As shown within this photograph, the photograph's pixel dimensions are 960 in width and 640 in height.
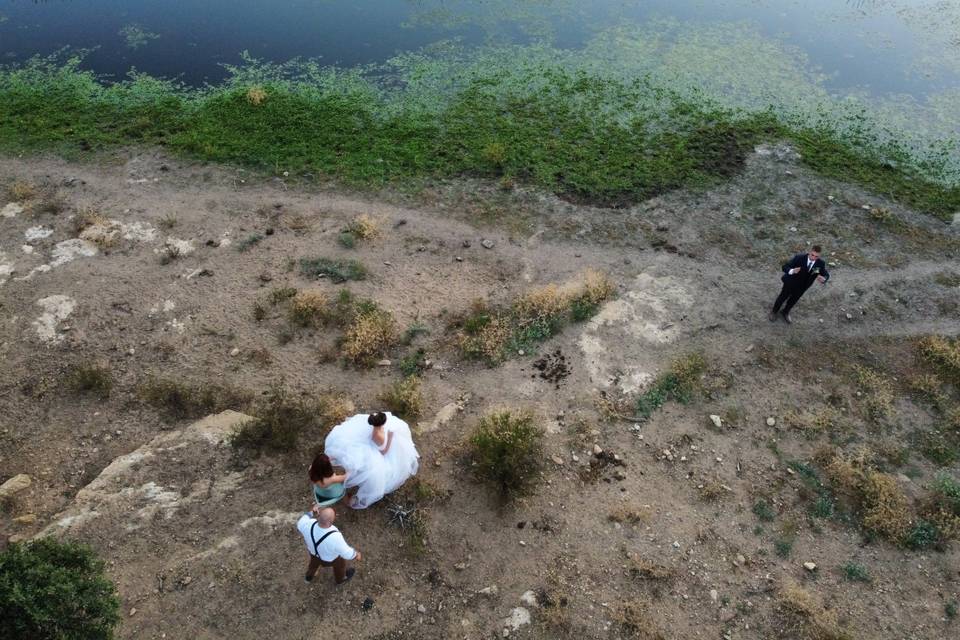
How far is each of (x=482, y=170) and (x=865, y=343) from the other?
8759 millimetres

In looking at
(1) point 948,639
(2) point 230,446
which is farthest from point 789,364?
(2) point 230,446

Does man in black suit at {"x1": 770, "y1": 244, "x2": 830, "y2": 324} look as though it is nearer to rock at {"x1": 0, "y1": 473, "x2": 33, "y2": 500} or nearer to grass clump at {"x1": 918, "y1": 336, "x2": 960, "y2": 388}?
grass clump at {"x1": 918, "y1": 336, "x2": 960, "y2": 388}

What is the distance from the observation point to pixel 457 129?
15766 mm

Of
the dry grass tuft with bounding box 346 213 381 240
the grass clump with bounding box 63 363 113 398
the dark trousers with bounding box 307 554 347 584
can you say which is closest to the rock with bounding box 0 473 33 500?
the grass clump with bounding box 63 363 113 398

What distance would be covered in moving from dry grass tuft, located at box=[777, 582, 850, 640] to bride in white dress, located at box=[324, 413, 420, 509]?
15.9ft

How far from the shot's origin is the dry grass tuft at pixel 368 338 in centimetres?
973

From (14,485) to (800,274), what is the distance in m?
12.1

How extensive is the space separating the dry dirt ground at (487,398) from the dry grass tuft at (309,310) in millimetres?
276

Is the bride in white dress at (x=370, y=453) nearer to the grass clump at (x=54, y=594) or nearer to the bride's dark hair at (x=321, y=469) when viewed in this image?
the bride's dark hair at (x=321, y=469)

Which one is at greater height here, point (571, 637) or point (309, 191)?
point (309, 191)

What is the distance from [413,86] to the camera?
57.4ft

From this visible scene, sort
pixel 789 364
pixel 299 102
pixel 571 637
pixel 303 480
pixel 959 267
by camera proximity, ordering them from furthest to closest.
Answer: pixel 299 102 → pixel 959 267 → pixel 789 364 → pixel 303 480 → pixel 571 637

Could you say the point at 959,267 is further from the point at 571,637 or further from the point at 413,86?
the point at 413,86

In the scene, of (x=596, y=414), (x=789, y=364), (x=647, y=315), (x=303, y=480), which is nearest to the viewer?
(x=303, y=480)
